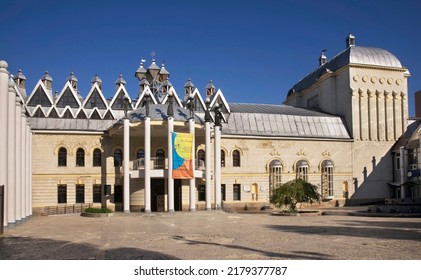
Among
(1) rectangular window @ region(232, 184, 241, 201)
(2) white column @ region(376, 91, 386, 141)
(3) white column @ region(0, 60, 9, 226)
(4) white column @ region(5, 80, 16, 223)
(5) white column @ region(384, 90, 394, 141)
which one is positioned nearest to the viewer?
(3) white column @ region(0, 60, 9, 226)

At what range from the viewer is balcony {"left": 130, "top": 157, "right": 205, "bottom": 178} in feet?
121

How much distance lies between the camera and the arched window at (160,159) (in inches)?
1569

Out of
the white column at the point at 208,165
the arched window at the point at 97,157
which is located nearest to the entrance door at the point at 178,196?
the white column at the point at 208,165

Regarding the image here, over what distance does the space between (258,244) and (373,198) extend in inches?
1377

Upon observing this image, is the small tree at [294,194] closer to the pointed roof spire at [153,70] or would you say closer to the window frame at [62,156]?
the window frame at [62,156]

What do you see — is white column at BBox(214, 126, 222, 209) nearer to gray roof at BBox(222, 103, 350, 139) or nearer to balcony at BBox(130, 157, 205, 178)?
balcony at BBox(130, 157, 205, 178)

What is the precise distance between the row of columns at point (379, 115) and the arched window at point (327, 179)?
15.2ft

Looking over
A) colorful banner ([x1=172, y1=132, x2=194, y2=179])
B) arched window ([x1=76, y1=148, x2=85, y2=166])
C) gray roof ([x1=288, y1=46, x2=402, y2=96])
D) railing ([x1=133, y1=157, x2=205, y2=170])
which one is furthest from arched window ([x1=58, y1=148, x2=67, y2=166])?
gray roof ([x1=288, y1=46, x2=402, y2=96])

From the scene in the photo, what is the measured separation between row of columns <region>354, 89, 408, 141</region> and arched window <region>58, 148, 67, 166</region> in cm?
2877

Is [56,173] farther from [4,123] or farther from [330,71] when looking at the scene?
[330,71]

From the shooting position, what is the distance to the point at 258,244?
635 inches

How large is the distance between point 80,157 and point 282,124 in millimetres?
20475

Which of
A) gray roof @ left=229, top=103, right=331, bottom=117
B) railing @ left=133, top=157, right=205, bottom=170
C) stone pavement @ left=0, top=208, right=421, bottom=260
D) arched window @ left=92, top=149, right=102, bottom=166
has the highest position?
gray roof @ left=229, top=103, right=331, bottom=117
